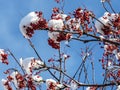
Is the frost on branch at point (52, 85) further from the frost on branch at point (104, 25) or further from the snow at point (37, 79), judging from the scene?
the frost on branch at point (104, 25)

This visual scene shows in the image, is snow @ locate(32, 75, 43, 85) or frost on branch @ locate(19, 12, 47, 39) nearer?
frost on branch @ locate(19, 12, 47, 39)

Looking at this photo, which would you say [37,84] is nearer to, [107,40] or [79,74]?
[79,74]

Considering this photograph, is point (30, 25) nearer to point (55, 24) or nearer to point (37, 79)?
point (55, 24)

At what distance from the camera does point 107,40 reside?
644cm

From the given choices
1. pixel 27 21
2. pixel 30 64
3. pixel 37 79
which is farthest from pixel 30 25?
pixel 37 79

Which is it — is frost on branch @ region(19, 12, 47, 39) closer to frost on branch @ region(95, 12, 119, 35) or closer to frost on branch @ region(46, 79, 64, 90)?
frost on branch @ region(95, 12, 119, 35)

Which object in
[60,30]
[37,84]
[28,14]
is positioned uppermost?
[28,14]

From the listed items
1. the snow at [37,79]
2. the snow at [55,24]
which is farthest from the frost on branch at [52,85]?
the snow at [55,24]

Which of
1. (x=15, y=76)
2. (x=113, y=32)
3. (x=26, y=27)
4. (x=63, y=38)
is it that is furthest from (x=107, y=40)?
(x=15, y=76)

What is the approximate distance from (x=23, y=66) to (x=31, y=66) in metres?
0.48

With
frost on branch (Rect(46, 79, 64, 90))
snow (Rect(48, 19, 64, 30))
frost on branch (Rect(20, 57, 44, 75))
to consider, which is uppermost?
snow (Rect(48, 19, 64, 30))

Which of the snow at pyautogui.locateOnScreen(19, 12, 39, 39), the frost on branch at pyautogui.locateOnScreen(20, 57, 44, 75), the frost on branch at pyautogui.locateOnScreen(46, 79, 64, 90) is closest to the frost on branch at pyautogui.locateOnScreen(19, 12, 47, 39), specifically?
the snow at pyautogui.locateOnScreen(19, 12, 39, 39)

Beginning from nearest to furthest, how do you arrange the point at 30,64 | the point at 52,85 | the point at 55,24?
the point at 55,24 → the point at 30,64 → the point at 52,85

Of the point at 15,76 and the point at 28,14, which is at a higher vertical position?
the point at 28,14
